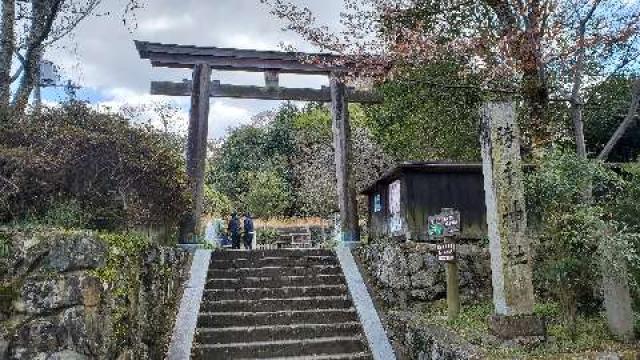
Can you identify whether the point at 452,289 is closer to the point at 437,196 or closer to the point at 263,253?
the point at 437,196

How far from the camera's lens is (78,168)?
692 cm

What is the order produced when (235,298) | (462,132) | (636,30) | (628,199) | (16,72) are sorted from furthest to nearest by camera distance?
(462,132) < (235,298) < (636,30) < (16,72) < (628,199)

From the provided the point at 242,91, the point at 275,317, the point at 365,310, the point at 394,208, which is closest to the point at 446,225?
the point at 365,310

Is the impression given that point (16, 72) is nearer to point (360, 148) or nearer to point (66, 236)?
point (66, 236)

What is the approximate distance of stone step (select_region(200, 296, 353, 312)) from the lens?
1010 cm

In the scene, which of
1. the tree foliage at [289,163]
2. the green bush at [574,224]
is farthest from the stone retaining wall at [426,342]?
the tree foliage at [289,163]

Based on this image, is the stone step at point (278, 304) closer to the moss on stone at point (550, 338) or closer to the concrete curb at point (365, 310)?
the concrete curb at point (365, 310)

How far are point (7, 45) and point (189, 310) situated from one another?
16.9 ft

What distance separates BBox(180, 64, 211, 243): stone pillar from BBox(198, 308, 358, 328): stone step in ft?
10.6

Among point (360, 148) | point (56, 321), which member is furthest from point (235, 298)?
point (360, 148)

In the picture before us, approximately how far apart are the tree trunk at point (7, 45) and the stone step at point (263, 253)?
18.9 feet

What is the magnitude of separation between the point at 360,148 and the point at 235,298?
17460 mm

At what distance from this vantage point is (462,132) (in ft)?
42.0

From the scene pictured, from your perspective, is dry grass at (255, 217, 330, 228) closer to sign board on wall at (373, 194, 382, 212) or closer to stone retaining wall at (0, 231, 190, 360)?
sign board on wall at (373, 194, 382, 212)
